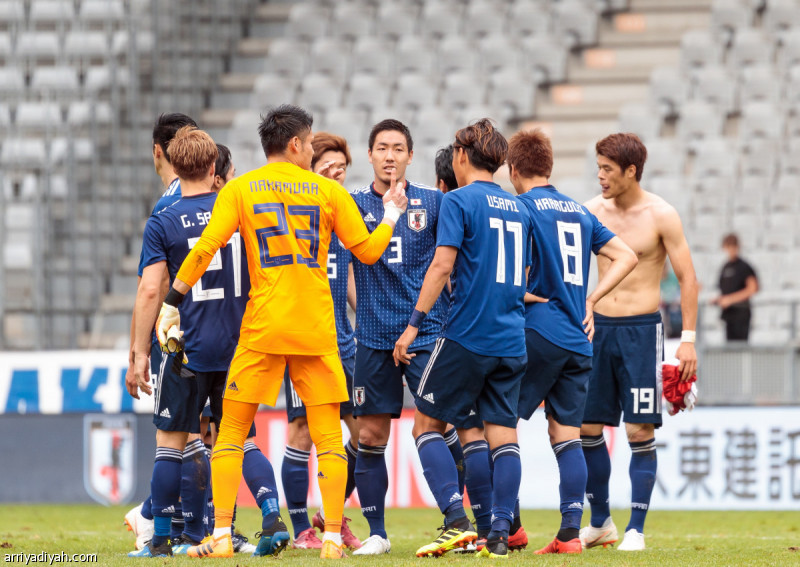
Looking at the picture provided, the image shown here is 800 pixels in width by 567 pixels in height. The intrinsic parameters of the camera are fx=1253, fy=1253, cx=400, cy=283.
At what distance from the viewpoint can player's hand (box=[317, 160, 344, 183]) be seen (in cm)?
776

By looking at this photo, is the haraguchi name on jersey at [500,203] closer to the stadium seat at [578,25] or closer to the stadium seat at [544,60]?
the stadium seat at [544,60]

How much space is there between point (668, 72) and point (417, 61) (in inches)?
143

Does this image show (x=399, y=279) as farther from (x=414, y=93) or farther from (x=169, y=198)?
(x=414, y=93)

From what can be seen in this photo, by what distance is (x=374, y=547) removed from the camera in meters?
6.86

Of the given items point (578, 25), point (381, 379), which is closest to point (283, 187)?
point (381, 379)

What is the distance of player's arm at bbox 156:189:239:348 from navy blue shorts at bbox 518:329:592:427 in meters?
1.80

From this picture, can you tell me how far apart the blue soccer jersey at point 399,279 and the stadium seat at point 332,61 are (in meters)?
11.8

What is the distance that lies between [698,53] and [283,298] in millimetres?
12395

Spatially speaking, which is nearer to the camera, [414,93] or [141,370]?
[141,370]

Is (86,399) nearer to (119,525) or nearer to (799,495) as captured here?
(119,525)

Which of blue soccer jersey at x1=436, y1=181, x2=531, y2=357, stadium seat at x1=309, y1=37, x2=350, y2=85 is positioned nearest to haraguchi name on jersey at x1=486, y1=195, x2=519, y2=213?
blue soccer jersey at x1=436, y1=181, x2=531, y2=357

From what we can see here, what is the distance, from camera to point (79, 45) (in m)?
17.3

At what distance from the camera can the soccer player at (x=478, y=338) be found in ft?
20.9

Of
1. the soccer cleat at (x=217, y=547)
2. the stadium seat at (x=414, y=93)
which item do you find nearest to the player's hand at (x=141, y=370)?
the soccer cleat at (x=217, y=547)
